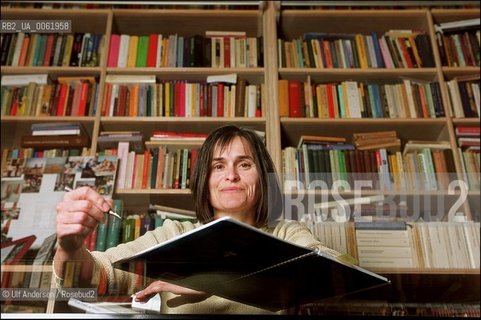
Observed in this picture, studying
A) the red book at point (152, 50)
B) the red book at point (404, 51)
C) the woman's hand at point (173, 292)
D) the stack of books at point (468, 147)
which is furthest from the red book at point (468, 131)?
the woman's hand at point (173, 292)

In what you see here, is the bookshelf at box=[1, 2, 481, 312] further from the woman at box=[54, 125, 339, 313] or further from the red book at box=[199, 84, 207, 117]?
the woman at box=[54, 125, 339, 313]

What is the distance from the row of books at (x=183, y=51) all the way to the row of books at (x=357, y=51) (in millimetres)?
163

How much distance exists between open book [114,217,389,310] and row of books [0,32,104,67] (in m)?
1.87

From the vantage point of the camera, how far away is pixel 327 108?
2227mm

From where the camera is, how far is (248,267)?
0.64m

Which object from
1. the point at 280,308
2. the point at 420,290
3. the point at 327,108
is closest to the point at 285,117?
the point at 327,108

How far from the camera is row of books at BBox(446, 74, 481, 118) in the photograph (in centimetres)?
222

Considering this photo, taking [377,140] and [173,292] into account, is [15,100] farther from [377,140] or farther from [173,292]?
[173,292]

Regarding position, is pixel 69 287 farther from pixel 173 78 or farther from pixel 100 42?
pixel 100 42

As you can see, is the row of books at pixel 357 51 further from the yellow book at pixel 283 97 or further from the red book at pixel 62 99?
the red book at pixel 62 99

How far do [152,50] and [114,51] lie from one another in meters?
0.18

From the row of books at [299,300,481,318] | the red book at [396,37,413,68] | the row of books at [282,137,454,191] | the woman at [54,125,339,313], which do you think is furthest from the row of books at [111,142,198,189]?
the row of books at [299,300,481,318]

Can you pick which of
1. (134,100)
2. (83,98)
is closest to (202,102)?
(134,100)

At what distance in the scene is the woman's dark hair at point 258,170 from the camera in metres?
0.89
